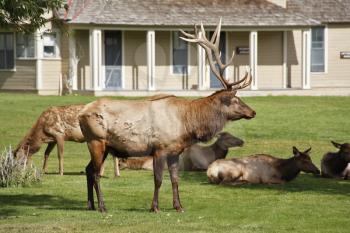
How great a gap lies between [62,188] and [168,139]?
395cm

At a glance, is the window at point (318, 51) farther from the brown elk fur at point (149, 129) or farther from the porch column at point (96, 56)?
the brown elk fur at point (149, 129)

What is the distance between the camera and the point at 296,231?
→ 44.3 ft

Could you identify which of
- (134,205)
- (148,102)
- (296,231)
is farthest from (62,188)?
(296,231)

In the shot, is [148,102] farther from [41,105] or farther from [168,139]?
[41,105]

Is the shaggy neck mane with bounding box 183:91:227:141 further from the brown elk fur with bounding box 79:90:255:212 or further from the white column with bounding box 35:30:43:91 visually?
the white column with bounding box 35:30:43:91

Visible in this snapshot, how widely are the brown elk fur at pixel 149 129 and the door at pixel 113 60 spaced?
28.6 meters

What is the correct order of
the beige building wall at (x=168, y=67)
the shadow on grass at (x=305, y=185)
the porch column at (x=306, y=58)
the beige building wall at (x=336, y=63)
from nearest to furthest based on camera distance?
the shadow on grass at (x=305, y=185), the porch column at (x=306, y=58), the beige building wall at (x=168, y=67), the beige building wall at (x=336, y=63)

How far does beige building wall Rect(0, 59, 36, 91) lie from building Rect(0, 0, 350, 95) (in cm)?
4

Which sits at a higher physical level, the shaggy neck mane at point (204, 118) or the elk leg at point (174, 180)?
the shaggy neck mane at point (204, 118)

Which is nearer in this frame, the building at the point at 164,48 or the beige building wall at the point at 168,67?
the building at the point at 164,48

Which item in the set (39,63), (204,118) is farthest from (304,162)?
(39,63)

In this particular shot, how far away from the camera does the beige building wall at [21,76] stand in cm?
4359

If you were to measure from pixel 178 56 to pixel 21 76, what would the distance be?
22.7ft

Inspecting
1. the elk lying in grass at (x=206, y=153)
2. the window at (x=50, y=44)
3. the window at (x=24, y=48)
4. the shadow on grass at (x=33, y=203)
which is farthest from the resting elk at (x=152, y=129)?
the window at (x=24, y=48)
